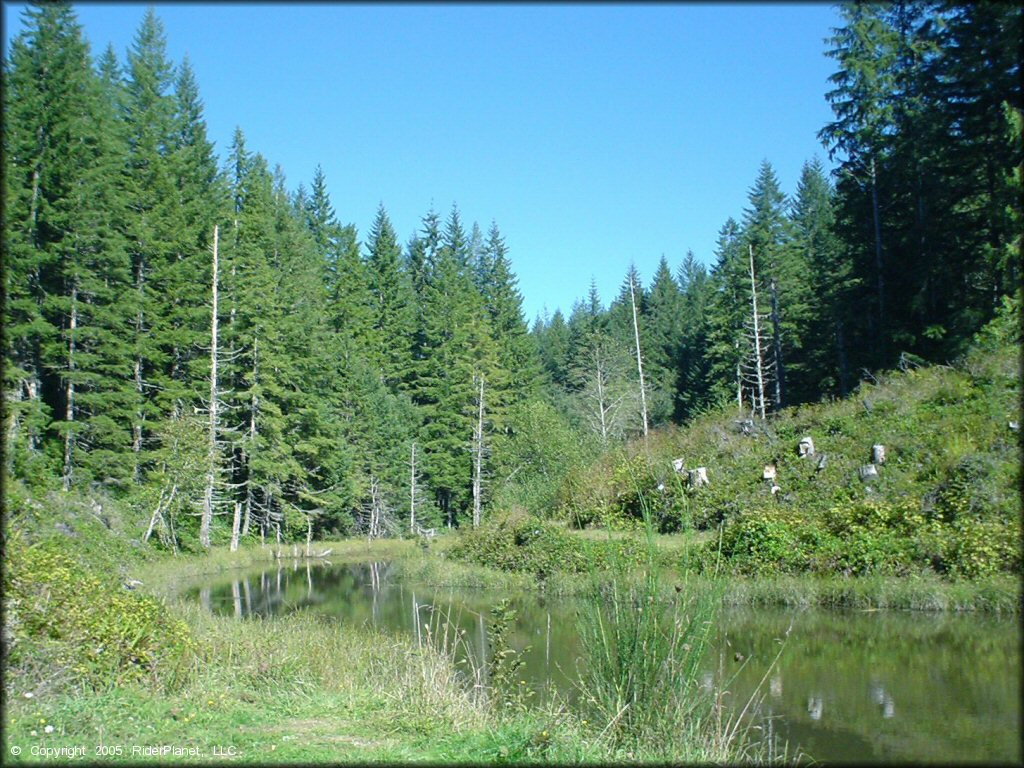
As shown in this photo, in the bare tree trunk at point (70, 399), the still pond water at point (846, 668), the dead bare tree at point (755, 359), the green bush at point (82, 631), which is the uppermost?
the dead bare tree at point (755, 359)

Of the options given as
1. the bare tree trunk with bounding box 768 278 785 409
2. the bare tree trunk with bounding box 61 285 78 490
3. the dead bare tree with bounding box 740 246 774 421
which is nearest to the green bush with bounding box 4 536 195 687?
the bare tree trunk with bounding box 61 285 78 490

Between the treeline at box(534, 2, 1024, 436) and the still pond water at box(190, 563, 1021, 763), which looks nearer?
the still pond water at box(190, 563, 1021, 763)

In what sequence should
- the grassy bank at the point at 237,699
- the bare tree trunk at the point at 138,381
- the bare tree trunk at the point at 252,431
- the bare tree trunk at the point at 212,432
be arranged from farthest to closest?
the bare tree trunk at the point at 252,431
the bare tree trunk at the point at 212,432
the bare tree trunk at the point at 138,381
the grassy bank at the point at 237,699

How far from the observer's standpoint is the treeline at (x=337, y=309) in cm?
2297

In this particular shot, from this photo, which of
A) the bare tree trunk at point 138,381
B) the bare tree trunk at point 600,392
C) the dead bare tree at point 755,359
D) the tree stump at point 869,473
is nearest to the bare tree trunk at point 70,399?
the bare tree trunk at point 138,381

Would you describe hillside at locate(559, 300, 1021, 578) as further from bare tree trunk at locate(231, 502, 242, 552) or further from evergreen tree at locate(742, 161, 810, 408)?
evergreen tree at locate(742, 161, 810, 408)

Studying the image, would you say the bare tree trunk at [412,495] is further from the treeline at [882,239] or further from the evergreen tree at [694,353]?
the evergreen tree at [694,353]

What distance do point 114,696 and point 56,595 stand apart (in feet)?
6.05

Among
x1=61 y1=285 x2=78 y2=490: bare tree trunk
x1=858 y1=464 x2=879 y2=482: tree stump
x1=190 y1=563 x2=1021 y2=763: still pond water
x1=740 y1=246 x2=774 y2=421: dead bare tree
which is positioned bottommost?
x1=190 y1=563 x2=1021 y2=763: still pond water

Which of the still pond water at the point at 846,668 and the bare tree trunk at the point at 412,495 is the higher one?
the bare tree trunk at the point at 412,495

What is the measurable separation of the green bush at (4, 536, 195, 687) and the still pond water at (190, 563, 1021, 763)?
2654 mm

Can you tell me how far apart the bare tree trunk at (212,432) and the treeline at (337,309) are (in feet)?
0.59

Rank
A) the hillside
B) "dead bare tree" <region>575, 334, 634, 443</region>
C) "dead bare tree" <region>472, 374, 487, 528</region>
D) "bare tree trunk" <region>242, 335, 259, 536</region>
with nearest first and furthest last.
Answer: the hillside → "bare tree trunk" <region>242, 335, 259, 536</region> → "dead bare tree" <region>472, 374, 487, 528</region> → "dead bare tree" <region>575, 334, 634, 443</region>

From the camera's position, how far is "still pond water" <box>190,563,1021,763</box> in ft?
12.1
